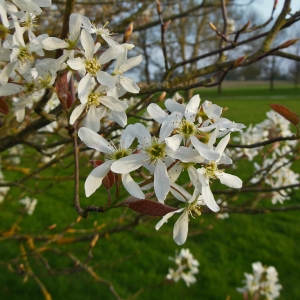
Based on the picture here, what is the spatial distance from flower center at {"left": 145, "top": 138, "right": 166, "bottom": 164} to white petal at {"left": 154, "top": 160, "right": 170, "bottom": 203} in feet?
0.12

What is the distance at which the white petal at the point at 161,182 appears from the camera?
705mm

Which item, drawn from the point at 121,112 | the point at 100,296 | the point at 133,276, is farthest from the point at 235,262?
the point at 121,112

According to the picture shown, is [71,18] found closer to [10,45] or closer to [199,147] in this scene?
[10,45]

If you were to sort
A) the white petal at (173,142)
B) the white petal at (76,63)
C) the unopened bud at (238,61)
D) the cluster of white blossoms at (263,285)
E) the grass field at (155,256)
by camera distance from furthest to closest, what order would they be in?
the grass field at (155,256)
the cluster of white blossoms at (263,285)
the unopened bud at (238,61)
the white petal at (76,63)
the white petal at (173,142)

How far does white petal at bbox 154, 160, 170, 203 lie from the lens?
27.8 inches

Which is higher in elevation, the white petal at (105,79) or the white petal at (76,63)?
the white petal at (76,63)

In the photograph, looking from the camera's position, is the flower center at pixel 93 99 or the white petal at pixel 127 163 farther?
the flower center at pixel 93 99

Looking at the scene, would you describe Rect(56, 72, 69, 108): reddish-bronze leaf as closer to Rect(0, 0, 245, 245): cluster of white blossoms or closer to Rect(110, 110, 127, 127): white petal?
Rect(0, 0, 245, 245): cluster of white blossoms

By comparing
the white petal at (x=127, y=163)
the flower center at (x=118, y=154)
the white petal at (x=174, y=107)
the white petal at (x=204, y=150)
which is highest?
the white petal at (x=174, y=107)

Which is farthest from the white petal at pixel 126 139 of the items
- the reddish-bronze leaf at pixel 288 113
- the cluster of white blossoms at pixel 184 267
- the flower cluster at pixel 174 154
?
the cluster of white blossoms at pixel 184 267

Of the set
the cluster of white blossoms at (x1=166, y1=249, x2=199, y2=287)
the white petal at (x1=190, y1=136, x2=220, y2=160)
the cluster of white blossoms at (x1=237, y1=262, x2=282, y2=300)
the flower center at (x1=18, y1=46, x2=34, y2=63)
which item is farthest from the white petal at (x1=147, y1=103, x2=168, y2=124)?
the cluster of white blossoms at (x1=166, y1=249, x2=199, y2=287)

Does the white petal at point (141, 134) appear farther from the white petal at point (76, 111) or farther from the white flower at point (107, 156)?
the white petal at point (76, 111)

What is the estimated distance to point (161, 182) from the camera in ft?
2.34

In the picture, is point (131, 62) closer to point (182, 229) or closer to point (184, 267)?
point (182, 229)
